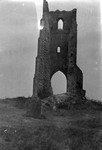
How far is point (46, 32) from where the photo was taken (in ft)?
96.9

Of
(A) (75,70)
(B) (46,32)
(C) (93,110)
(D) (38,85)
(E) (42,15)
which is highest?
(E) (42,15)

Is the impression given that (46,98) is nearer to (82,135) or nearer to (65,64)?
(65,64)

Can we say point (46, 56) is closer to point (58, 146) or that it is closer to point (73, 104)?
point (73, 104)

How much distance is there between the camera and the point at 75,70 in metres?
31.2

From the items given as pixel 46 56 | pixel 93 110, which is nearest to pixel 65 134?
pixel 93 110

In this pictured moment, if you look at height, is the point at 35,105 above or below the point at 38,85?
below

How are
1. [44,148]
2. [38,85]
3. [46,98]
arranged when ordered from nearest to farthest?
1. [44,148]
2. [46,98]
3. [38,85]

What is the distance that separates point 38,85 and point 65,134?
15.3 m

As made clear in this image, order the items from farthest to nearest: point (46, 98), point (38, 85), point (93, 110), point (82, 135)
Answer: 1. point (38, 85)
2. point (46, 98)
3. point (93, 110)
4. point (82, 135)

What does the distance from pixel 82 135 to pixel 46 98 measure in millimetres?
13597

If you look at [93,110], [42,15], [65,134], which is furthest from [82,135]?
[42,15]

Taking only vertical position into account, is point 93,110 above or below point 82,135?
above

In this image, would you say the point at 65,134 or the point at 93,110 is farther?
the point at 93,110

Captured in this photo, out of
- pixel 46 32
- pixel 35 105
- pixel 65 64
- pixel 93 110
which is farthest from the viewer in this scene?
pixel 65 64
